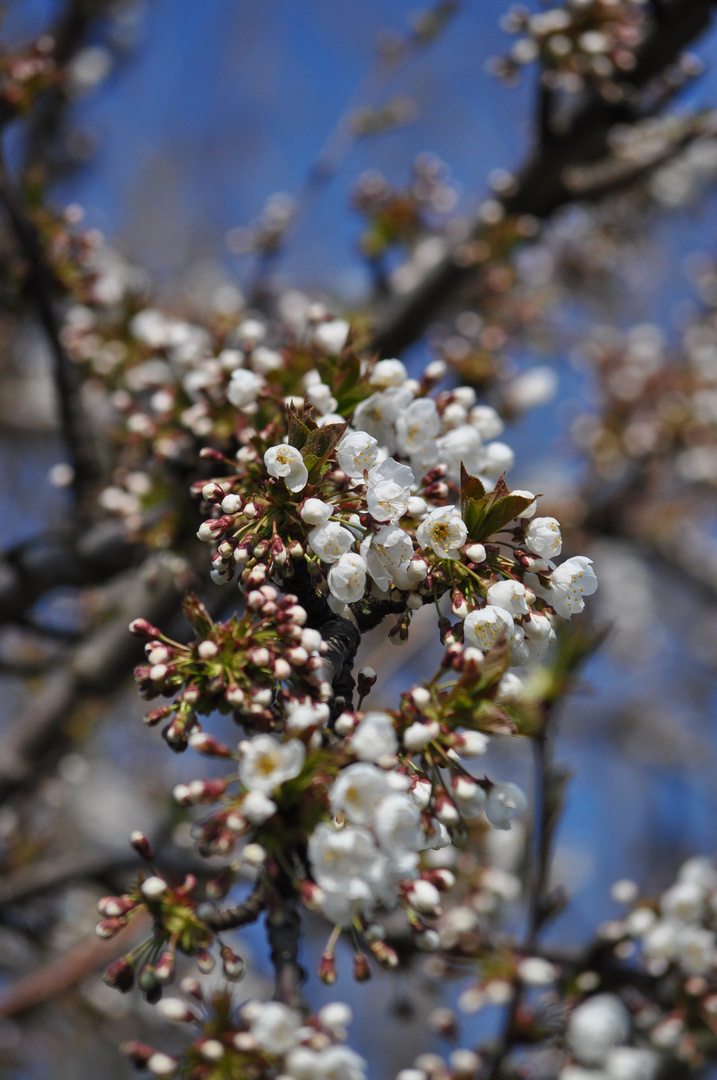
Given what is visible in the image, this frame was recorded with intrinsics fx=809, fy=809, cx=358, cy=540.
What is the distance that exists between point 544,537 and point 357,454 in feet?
1.27

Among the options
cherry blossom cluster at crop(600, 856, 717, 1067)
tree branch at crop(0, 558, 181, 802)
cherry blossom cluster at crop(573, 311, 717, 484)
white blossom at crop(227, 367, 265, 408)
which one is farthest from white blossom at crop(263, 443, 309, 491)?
cherry blossom cluster at crop(573, 311, 717, 484)

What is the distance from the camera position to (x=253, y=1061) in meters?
1.21

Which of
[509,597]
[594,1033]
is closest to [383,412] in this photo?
[509,597]

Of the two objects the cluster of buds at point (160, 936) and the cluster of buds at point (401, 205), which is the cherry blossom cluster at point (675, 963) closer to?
the cluster of buds at point (160, 936)

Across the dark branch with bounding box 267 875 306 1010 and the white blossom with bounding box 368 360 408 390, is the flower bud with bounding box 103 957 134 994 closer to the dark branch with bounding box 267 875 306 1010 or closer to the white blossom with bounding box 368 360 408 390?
the dark branch with bounding box 267 875 306 1010

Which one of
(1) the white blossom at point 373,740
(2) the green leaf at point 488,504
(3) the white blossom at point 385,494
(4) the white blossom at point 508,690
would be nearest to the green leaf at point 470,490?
(2) the green leaf at point 488,504

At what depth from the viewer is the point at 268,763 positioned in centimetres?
125

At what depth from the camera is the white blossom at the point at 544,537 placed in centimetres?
153

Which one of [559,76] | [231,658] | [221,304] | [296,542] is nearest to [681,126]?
[559,76]

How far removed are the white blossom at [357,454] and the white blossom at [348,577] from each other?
0.17 m

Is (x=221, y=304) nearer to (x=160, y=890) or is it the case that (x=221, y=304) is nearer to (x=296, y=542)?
(x=296, y=542)

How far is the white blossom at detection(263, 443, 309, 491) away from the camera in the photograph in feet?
4.84

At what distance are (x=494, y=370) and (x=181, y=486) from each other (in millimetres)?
1628

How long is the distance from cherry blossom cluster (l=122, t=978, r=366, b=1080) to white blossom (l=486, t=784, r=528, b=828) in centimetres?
41
